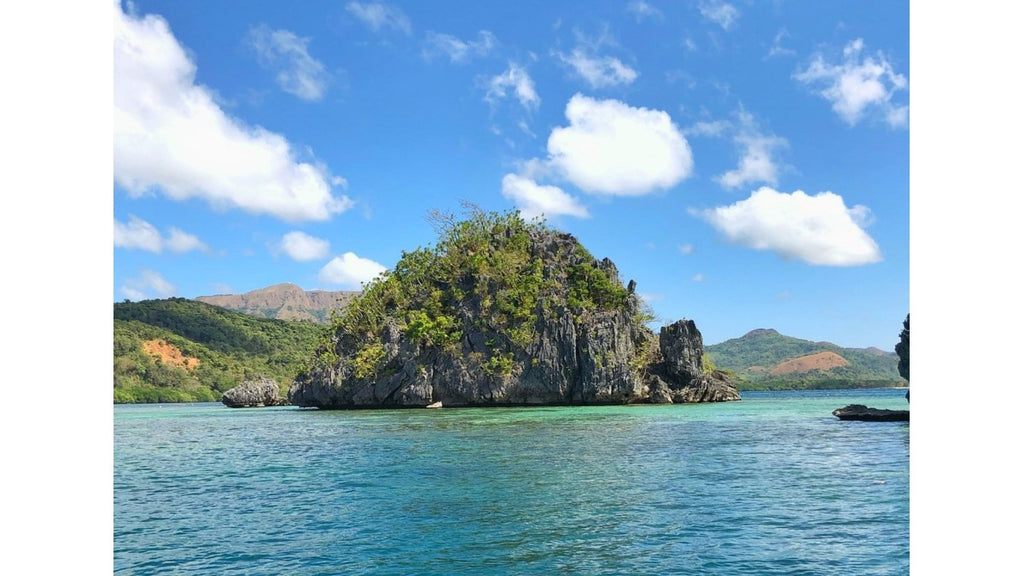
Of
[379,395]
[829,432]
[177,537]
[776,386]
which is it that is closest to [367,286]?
[379,395]

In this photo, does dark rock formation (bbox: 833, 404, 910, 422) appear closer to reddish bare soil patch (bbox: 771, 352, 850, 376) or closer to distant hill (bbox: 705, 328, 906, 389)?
distant hill (bbox: 705, 328, 906, 389)

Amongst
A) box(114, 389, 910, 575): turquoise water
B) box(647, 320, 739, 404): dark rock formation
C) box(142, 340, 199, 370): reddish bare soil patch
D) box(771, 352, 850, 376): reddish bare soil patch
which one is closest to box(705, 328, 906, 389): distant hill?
box(771, 352, 850, 376): reddish bare soil patch

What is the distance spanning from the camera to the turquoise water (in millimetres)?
8922

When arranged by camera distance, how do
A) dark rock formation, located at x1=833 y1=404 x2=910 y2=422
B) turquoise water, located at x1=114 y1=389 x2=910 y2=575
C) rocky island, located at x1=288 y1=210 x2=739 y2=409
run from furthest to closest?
rocky island, located at x1=288 y1=210 x2=739 y2=409 < dark rock formation, located at x1=833 y1=404 x2=910 y2=422 < turquoise water, located at x1=114 y1=389 x2=910 y2=575

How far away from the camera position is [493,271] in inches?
2242

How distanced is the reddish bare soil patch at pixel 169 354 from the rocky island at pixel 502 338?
45055 mm

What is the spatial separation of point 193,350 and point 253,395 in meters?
39.0

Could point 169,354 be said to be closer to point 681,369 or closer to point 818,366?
point 681,369

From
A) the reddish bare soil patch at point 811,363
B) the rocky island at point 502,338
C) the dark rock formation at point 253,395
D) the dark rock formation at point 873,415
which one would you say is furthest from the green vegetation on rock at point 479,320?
the reddish bare soil patch at point 811,363

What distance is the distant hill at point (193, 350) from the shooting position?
89.8m

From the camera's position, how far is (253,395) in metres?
66.7

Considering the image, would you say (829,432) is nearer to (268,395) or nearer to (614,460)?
(614,460)


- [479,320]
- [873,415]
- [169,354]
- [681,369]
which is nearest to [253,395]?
[479,320]

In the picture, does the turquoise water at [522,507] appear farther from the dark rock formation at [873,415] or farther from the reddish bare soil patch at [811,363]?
the reddish bare soil patch at [811,363]
